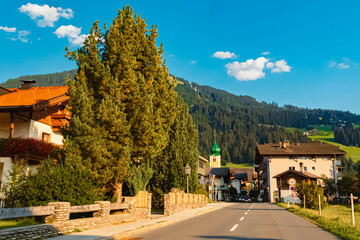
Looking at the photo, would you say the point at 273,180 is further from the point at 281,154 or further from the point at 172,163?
the point at 172,163

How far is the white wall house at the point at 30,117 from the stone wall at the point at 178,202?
8.72 meters

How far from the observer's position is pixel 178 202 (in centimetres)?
2470

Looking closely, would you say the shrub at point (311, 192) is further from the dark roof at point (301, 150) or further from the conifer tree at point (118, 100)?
the dark roof at point (301, 150)

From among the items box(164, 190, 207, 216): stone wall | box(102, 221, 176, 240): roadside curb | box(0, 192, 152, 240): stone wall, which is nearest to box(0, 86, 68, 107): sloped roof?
box(0, 192, 152, 240): stone wall

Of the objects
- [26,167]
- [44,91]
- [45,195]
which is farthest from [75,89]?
[44,91]

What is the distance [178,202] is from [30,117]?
1276 centimetres

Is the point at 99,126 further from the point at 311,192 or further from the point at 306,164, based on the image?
the point at 306,164

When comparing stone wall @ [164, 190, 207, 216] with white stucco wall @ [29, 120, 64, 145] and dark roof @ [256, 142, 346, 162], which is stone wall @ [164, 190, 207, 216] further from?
dark roof @ [256, 142, 346, 162]

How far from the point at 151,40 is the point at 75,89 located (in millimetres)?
6507

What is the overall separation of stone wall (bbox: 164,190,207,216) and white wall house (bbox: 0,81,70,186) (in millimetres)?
8719

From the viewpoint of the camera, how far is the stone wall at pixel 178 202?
20.9 metres

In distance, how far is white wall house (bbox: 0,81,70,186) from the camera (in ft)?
63.0

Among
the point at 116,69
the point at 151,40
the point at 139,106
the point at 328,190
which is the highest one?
the point at 151,40

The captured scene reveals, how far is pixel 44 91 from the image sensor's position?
2602cm
